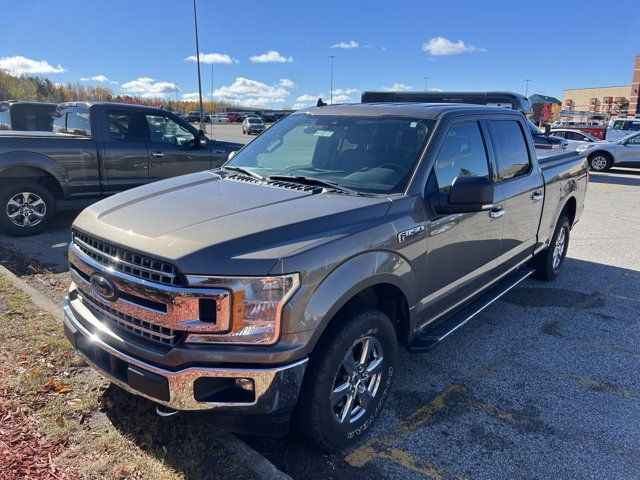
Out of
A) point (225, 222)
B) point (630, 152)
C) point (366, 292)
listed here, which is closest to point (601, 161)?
point (630, 152)

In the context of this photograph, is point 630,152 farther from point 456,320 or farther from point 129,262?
point 129,262

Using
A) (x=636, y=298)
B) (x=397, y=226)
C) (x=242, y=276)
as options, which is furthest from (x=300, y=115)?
(x=636, y=298)

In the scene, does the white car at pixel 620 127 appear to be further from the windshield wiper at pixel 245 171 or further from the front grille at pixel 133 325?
the front grille at pixel 133 325

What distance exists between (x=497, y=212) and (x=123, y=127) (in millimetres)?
6343

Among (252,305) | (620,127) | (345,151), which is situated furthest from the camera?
(620,127)

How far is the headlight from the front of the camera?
2.27 meters

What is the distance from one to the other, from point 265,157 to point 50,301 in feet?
8.41

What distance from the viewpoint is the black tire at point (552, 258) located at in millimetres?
5746

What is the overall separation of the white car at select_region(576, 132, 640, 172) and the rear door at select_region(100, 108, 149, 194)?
15.6 m

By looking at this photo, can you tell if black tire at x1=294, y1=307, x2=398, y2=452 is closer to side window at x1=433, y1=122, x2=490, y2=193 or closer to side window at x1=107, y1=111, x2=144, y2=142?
side window at x1=433, y1=122, x2=490, y2=193

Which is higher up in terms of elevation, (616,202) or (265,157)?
(265,157)

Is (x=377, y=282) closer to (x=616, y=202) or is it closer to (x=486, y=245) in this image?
(x=486, y=245)

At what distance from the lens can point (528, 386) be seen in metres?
3.70

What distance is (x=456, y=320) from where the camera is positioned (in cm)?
377
